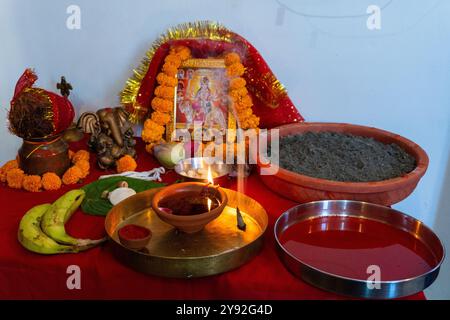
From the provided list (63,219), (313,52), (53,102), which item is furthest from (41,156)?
(313,52)

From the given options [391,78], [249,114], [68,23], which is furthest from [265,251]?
[68,23]

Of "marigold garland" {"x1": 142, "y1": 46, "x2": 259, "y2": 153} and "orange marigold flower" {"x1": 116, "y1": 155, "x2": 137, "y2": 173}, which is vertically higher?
"marigold garland" {"x1": 142, "y1": 46, "x2": 259, "y2": 153}

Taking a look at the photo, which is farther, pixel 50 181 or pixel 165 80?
pixel 165 80

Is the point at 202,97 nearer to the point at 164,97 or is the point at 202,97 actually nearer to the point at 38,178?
the point at 164,97

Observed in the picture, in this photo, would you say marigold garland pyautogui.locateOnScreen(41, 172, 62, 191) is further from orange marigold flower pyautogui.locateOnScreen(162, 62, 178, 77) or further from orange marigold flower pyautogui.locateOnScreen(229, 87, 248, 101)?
orange marigold flower pyautogui.locateOnScreen(229, 87, 248, 101)

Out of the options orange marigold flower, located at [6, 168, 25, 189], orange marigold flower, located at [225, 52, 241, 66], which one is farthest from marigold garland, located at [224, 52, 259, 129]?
orange marigold flower, located at [6, 168, 25, 189]

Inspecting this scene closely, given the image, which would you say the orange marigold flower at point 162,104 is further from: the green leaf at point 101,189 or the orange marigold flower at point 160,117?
the green leaf at point 101,189

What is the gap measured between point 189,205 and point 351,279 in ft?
1.35

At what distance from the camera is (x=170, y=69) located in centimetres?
153

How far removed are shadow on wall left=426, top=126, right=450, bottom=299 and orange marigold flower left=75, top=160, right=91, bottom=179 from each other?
4.43 feet

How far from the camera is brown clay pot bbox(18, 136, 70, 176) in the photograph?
1.36 metres

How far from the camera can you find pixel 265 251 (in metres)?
1.07

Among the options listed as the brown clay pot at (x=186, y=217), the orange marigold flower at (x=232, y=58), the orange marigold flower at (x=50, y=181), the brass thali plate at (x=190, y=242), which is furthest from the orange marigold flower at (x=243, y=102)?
the orange marigold flower at (x=50, y=181)
